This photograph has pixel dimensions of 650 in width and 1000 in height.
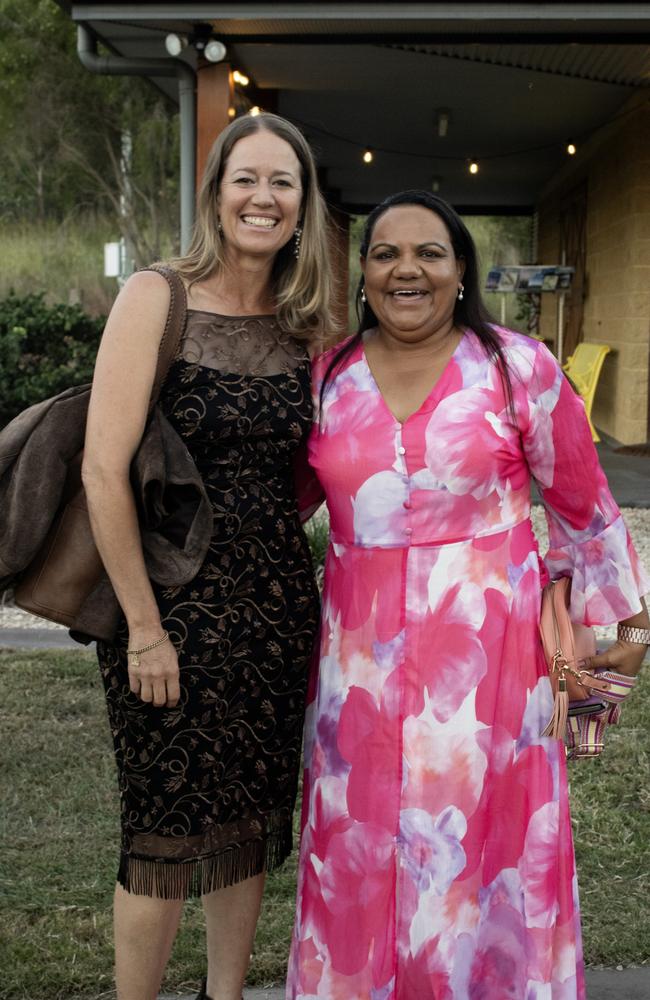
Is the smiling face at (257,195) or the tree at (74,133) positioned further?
the tree at (74,133)

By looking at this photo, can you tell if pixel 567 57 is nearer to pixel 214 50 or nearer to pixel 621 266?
pixel 214 50

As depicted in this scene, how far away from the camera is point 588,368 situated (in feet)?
38.3

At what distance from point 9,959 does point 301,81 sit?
26.6ft

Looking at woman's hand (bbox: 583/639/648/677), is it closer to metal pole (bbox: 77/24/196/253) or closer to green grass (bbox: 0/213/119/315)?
metal pole (bbox: 77/24/196/253)

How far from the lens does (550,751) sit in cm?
233

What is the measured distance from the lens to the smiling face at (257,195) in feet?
7.72

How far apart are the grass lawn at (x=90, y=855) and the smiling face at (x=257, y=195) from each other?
177 cm

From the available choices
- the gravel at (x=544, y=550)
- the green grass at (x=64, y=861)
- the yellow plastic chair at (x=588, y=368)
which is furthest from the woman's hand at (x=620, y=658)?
the yellow plastic chair at (x=588, y=368)

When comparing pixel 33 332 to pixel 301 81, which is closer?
pixel 33 332

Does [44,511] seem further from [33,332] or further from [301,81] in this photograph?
[301,81]

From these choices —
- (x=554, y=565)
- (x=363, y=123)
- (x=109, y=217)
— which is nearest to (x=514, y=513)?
(x=554, y=565)

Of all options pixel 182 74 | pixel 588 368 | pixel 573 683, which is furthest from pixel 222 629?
pixel 588 368

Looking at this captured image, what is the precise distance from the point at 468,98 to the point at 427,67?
63.8 inches

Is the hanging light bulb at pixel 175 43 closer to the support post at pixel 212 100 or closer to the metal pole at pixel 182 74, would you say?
the support post at pixel 212 100
